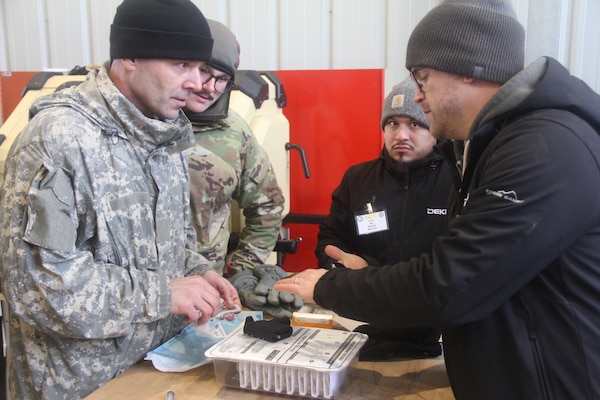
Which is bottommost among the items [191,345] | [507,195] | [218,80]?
[191,345]

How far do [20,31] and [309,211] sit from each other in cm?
237

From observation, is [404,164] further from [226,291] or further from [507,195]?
[507,195]

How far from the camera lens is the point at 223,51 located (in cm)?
188

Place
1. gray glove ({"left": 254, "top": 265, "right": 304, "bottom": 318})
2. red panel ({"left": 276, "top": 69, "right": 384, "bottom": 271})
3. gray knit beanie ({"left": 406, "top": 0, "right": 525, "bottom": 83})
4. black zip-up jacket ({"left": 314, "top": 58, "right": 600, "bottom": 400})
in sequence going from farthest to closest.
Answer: red panel ({"left": 276, "top": 69, "right": 384, "bottom": 271}), gray glove ({"left": 254, "top": 265, "right": 304, "bottom": 318}), gray knit beanie ({"left": 406, "top": 0, "right": 525, "bottom": 83}), black zip-up jacket ({"left": 314, "top": 58, "right": 600, "bottom": 400})

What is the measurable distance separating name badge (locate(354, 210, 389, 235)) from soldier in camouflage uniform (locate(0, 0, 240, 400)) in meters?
0.64

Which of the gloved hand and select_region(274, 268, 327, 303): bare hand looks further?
the gloved hand

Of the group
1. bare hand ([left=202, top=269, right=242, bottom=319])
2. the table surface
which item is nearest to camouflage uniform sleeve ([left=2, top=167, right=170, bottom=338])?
the table surface

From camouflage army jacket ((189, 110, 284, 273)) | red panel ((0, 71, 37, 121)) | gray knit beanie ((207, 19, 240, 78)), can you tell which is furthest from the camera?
red panel ((0, 71, 37, 121))

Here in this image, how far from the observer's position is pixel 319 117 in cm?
272

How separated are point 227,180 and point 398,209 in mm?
601

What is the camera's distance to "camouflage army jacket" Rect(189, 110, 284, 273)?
6.56ft

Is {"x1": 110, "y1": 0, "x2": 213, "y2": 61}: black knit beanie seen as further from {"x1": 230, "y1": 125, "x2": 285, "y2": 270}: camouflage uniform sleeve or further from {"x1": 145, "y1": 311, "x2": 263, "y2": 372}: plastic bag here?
{"x1": 230, "y1": 125, "x2": 285, "y2": 270}: camouflage uniform sleeve

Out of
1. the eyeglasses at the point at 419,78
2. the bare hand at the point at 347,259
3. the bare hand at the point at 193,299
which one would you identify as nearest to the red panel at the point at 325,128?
the bare hand at the point at 347,259

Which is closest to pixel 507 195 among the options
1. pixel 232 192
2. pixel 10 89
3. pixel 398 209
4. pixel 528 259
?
pixel 528 259
